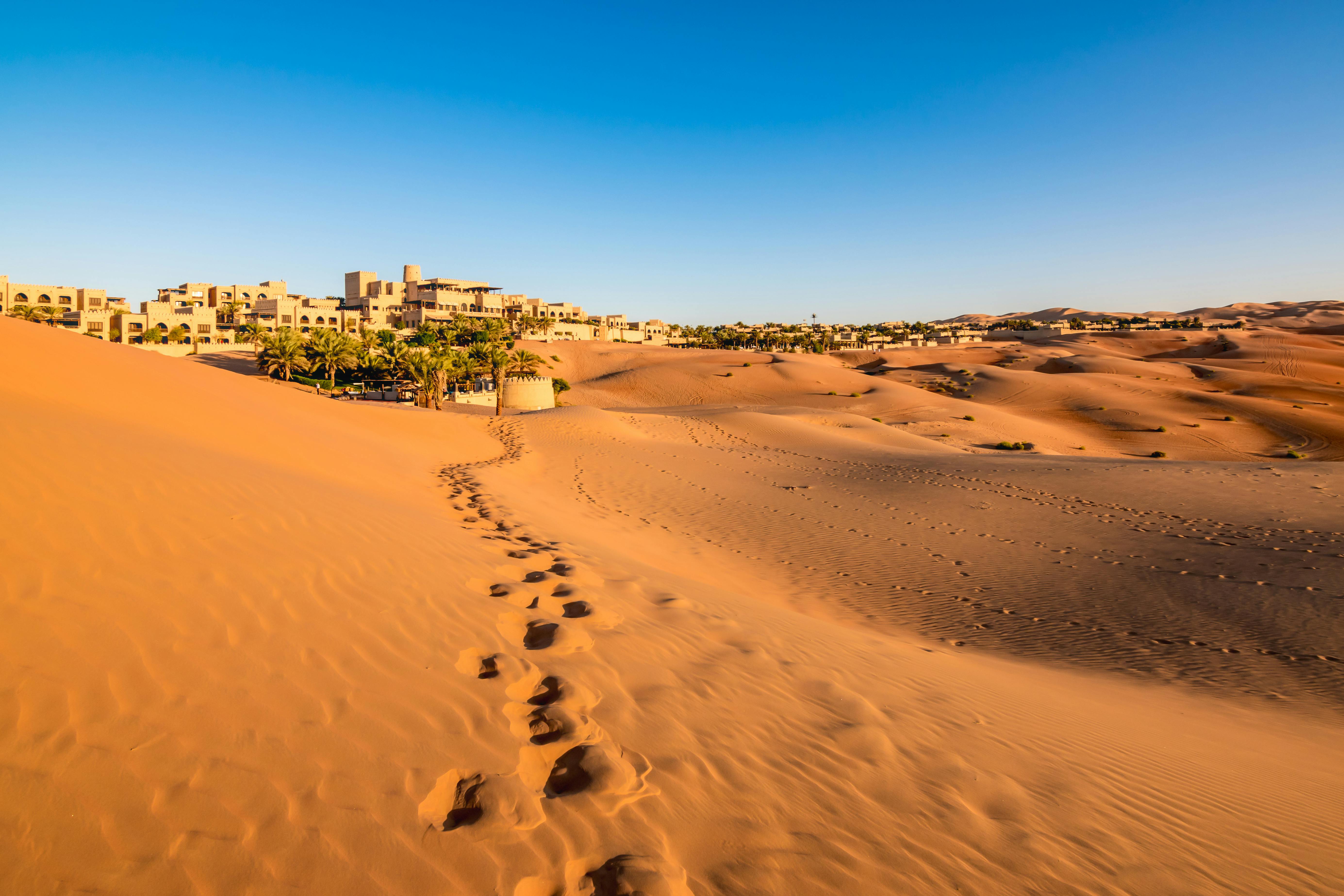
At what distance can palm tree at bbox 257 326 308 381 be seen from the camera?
143ft

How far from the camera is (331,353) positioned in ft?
149

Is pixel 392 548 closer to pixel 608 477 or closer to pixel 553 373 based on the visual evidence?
pixel 608 477

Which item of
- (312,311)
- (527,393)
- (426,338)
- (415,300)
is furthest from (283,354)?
(415,300)

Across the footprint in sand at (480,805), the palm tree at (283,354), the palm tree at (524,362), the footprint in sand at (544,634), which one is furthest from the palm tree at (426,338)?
the footprint in sand at (480,805)

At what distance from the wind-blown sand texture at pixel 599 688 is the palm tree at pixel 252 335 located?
148 ft

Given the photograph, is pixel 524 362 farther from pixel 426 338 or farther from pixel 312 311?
pixel 312 311

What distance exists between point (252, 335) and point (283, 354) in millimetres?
20976

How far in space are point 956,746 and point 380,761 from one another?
373 centimetres

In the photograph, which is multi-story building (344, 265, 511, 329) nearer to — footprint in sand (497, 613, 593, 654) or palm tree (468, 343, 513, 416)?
palm tree (468, 343, 513, 416)

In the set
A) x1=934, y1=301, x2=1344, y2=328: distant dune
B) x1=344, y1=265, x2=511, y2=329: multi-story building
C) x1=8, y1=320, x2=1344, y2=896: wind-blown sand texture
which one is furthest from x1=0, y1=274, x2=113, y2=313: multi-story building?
x1=934, y1=301, x2=1344, y2=328: distant dune

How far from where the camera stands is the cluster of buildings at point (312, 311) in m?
63.9

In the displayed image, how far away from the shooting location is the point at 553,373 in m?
71.1

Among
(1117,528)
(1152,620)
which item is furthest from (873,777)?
(1117,528)

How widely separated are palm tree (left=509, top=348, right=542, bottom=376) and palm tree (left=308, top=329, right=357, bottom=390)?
11.4 metres
